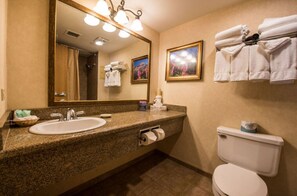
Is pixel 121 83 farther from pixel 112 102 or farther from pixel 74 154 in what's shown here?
pixel 74 154

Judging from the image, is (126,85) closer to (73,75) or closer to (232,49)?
(73,75)

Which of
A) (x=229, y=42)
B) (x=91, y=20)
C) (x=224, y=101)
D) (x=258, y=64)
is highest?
(x=91, y=20)

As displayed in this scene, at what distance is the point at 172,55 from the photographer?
6.52ft

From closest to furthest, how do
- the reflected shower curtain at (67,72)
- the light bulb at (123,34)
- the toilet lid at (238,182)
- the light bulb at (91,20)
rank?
the toilet lid at (238,182), the reflected shower curtain at (67,72), the light bulb at (91,20), the light bulb at (123,34)

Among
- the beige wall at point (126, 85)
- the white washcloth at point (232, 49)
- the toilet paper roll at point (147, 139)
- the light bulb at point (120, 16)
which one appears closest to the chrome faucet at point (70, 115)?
the beige wall at point (126, 85)

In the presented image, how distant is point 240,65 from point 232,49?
18 cm

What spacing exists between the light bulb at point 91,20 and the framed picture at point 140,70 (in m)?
0.64

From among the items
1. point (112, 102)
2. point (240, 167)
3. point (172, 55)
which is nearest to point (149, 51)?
point (172, 55)

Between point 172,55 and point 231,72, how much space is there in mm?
953

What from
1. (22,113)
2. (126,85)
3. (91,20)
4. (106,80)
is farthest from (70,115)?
(91,20)

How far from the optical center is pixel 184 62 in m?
1.85

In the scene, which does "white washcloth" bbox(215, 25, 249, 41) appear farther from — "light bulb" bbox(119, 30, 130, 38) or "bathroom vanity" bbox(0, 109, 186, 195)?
"bathroom vanity" bbox(0, 109, 186, 195)

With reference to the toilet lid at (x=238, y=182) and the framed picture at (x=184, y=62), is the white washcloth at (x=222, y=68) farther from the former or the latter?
the toilet lid at (x=238, y=182)

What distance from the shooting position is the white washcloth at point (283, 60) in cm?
96
